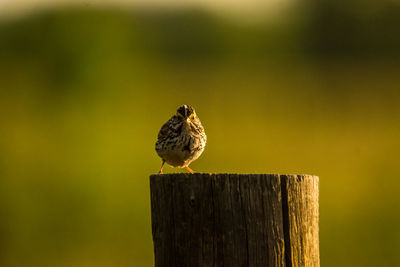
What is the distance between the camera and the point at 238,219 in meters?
4.26

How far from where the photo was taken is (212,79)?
32.9 metres

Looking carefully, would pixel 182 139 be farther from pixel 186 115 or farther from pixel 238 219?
pixel 238 219

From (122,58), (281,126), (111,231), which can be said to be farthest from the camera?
(122,58)

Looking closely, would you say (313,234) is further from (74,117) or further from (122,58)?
(122,58)

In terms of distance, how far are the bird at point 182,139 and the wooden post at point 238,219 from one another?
10.7 ft

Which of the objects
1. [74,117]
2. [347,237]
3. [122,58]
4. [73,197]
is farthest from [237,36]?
[347,237]

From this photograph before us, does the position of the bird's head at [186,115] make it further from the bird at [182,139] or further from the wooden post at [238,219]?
the wooden post at [238,219]

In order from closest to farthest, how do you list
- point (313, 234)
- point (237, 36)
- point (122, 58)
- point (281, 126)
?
point (313, 234) → point (281, 126) → point (122, 58) → point (237, 36)

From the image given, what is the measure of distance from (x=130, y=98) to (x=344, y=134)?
1148cm

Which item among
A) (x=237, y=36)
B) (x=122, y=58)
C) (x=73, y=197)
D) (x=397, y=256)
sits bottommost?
(x=397, y=256)

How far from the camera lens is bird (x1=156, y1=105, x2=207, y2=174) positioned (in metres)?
7.72

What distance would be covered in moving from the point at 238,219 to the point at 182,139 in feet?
11.5

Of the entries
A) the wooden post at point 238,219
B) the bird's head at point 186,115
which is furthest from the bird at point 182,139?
the wooden post at point 238,219

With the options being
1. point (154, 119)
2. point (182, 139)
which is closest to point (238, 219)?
point (182, 139)
